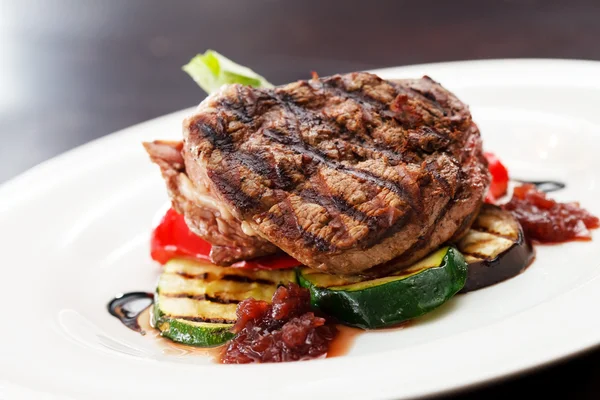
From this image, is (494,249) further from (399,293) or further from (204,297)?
(204,297)

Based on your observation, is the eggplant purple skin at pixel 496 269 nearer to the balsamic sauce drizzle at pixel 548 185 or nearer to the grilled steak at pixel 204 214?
the grilled steak at pixel 204 214

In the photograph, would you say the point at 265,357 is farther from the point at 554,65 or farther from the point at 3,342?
the point at 554,65

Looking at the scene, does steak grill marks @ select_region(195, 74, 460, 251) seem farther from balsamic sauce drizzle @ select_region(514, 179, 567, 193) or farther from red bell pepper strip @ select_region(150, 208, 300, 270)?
balsamic sauce drizzle @ select_region(514, 179, 567, 193)

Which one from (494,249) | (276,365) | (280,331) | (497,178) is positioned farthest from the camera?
(497,178)

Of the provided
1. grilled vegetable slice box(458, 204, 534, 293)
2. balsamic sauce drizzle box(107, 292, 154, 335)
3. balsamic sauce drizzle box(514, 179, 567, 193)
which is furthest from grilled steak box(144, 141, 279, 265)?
balsamic sauce drizzle box(514, 179, 567, 193)

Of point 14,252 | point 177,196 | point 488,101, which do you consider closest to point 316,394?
point 177,196

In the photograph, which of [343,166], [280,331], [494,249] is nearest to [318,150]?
[343,166]
